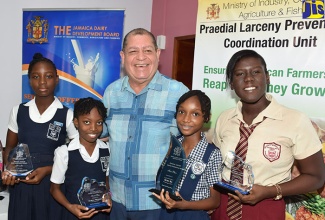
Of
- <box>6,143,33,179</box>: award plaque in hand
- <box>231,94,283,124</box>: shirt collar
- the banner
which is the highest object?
the banner

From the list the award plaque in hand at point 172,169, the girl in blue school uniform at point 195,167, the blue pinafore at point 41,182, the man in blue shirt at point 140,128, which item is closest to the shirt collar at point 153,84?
the man in blue shirt at point 140,128

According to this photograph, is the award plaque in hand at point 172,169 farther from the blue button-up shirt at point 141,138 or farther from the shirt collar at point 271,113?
the shirt collar at point 271,113

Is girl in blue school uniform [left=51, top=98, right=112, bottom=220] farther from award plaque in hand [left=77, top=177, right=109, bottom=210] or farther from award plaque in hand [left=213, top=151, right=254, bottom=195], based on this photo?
award plaque in hand [left=213, top=151, right=254, bottom=195]

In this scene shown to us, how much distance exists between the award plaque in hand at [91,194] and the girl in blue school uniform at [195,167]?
16.6 inches

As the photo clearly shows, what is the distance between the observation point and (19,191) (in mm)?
2404

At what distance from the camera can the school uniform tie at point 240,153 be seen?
6.15ft

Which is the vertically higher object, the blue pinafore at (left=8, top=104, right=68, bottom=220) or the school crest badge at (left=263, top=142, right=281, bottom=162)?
the school crest badge at (left=263, top=142, right=281, bottom=162)

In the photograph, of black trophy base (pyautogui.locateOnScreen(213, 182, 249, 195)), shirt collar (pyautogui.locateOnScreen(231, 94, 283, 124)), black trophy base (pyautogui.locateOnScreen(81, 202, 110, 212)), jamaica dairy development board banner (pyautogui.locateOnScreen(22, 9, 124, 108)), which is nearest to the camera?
black trophy base (pyautogui.locateOnScreen(213, 182, 249, 195))

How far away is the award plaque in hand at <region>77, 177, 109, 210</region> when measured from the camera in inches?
80.8

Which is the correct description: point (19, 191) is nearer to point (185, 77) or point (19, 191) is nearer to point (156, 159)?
point (156, 159)

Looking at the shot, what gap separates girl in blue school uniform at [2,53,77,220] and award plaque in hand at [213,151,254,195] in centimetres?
121

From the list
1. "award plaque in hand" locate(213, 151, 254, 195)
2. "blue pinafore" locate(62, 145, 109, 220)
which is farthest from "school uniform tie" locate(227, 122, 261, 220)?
"blue pinafore" locate(62, 145, 109, 220)

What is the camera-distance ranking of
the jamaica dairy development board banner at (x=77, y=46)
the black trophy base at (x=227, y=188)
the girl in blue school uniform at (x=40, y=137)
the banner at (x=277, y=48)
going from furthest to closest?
the jamaica dairy development board banner at (x=77, y=46) < the banner at (x=277, y=48) < the girl in blue school uniform at (x=40, y=137) < the black trophy base at (x=227, y=188)

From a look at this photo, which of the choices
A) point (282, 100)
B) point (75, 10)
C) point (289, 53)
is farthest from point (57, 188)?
point (75, 10)
